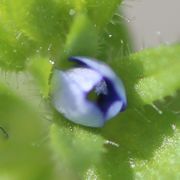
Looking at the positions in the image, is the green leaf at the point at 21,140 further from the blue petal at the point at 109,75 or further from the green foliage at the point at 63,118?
the blue petal at the point at 109,75

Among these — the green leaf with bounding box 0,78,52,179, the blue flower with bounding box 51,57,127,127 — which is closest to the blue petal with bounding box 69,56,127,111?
the blue flower with bounding box 51,57,127,127

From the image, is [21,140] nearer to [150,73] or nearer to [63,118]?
[63,118]

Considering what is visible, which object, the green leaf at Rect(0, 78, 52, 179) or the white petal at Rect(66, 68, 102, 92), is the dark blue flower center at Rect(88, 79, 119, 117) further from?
the green leaf at Rect(0, 78, 52, 179)

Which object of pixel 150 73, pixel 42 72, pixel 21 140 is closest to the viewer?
pixel 42 72

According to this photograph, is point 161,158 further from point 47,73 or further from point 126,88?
point 47,73

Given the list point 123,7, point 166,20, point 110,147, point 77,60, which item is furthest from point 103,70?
point 166,20

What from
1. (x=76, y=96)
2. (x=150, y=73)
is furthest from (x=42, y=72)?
(x=150, y=73)
